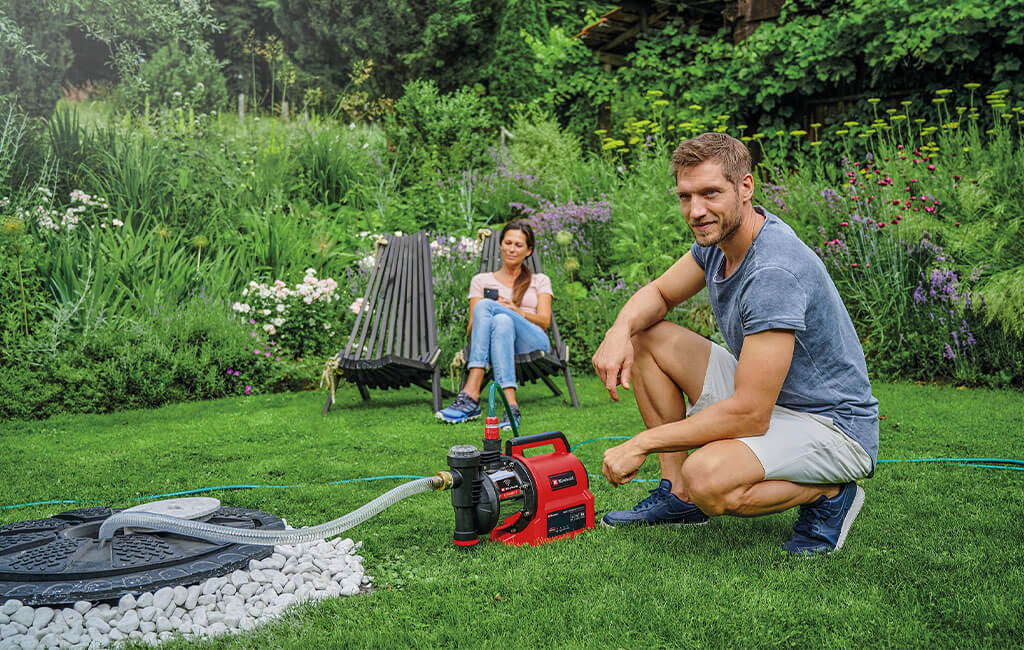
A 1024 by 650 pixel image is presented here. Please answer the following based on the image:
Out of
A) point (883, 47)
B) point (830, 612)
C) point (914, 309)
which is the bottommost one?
point (830, 612)

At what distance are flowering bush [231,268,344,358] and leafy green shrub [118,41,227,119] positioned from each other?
6186mm

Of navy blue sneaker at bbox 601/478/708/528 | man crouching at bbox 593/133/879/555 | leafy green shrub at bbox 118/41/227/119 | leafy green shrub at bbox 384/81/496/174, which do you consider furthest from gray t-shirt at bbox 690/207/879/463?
leafy green shrub at bbox 118/41/227/119

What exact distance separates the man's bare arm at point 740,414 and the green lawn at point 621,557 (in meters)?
0.34

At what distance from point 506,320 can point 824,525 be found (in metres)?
2.76

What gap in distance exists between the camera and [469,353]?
16.2 ft

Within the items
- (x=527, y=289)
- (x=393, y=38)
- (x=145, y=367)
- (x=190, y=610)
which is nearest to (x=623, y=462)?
(x=190, y=610)

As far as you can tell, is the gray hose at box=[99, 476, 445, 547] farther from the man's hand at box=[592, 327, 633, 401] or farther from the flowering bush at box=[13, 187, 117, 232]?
the flowering bush at box=[13, 187, 117, 232]

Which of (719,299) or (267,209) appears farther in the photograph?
(267,209)

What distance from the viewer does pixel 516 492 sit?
2.37 meters

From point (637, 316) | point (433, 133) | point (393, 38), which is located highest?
point (393, 38)

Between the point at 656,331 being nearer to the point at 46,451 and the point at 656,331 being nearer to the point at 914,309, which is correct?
the point at 46,451

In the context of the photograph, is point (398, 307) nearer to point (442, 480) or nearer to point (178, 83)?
point (442, 480)

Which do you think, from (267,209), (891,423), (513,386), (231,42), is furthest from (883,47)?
(231,42)

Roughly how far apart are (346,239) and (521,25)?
7519 millimetres
